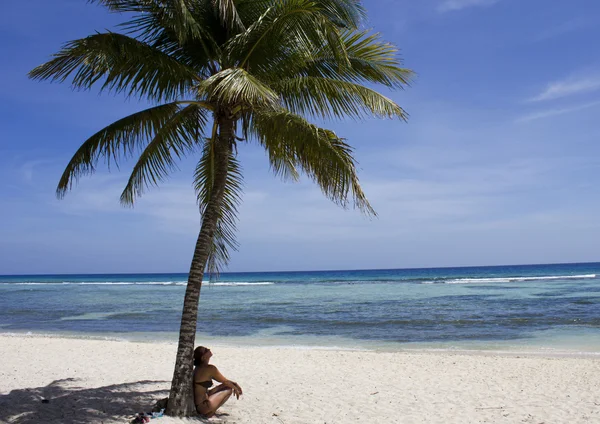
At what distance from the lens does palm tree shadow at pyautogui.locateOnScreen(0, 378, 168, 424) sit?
5.81 m

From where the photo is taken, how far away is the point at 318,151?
576cm

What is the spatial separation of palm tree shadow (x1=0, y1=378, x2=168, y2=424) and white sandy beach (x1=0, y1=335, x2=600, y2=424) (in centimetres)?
1

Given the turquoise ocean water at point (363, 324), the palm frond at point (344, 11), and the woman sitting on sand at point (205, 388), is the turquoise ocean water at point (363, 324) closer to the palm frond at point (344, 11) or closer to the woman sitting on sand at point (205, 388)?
the woman sitting on sand at point (205, 388)

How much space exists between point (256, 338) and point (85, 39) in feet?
38.1

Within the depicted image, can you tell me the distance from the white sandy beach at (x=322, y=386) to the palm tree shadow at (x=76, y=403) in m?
0.01

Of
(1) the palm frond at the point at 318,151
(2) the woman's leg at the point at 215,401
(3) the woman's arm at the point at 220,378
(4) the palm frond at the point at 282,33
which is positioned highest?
(4) the palm frond at the point at 282,33

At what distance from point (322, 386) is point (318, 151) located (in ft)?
13.8

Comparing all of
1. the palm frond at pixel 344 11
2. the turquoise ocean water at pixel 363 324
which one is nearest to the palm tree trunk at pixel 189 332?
the palm frond at pixel 344 11

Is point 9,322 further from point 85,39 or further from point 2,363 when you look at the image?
point 85,39

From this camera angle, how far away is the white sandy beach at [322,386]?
6.30 metres

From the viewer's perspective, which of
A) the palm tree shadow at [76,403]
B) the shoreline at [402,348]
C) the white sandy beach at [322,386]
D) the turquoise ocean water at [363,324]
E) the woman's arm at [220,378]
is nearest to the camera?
the palm tree shadow at [76,403]

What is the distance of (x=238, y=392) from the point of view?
6.19 m

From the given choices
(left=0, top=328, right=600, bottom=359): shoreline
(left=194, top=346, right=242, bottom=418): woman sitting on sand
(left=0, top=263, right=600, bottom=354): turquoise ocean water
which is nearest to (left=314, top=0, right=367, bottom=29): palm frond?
(left=194, top=346, right=242, bottom=418): woman sitting on sand

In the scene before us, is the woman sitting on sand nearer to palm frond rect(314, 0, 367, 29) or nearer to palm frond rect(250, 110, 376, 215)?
palm frond rect(250, 110, 376, 215)
